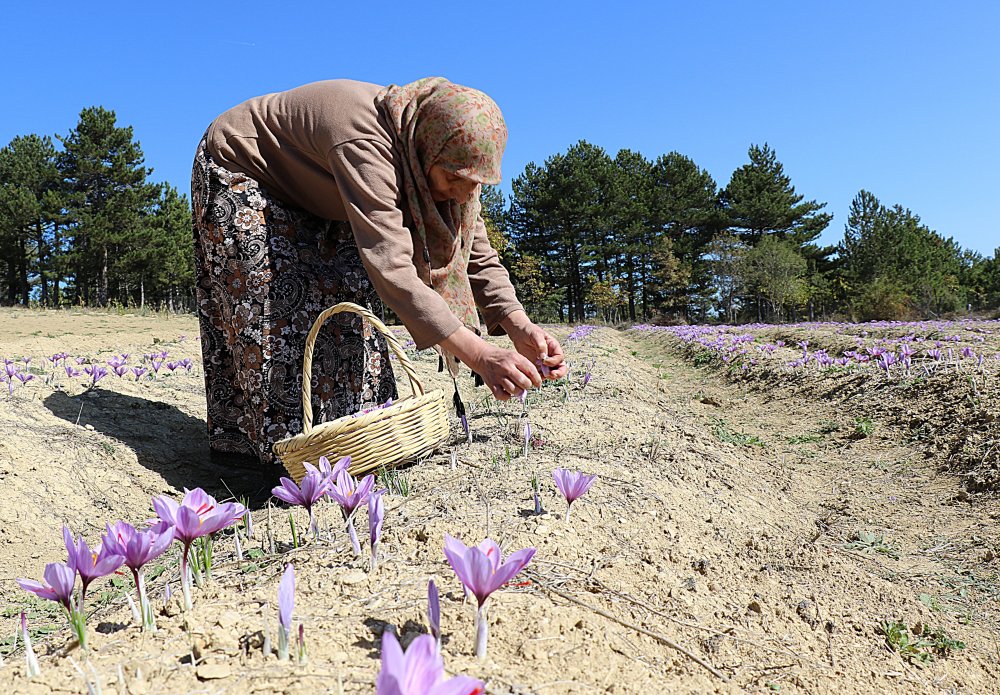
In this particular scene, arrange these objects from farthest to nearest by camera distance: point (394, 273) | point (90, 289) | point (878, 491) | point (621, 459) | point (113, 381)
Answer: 1. point (90, 289)
2. point (113, 381)
3. point (878, 491)
4. point (621, 459)
5. point (394, 273)

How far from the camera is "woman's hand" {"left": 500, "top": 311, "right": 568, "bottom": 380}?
249 centimetres

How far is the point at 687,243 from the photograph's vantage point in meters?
45.1

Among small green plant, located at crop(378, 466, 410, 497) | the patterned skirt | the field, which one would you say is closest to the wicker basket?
small green plant, located at crop(378, 466, 410, 497)

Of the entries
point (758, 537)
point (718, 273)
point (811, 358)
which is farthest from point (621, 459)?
point (718, 273)

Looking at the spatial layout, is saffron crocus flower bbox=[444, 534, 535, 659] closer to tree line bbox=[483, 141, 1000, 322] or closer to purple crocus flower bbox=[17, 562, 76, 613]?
purple crocus flower bbox=[17, 562, 76, 613]

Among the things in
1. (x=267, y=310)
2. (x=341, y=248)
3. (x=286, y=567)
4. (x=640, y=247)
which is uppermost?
(x=640, y=247)

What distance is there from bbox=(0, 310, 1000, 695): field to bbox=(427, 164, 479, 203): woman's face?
3.52ft

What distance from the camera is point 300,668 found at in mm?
1216

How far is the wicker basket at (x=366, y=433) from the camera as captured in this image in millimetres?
2393

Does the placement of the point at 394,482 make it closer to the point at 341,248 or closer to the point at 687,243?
the point at 341,248

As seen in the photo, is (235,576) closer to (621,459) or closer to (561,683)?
(561,683)

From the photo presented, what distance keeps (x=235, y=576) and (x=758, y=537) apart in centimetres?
169

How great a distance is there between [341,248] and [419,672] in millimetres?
2557

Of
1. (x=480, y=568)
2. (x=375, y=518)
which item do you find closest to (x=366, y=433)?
(x=375, y=518)
